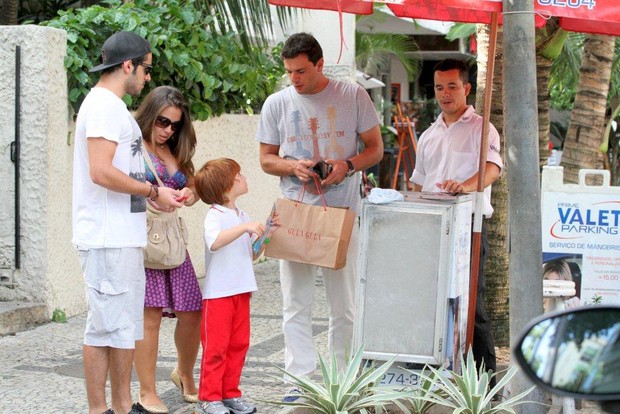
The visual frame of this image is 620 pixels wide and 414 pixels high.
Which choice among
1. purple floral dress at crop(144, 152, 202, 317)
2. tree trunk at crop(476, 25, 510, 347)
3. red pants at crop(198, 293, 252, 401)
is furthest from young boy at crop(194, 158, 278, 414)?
tree trunk at crop(476, 25, 510, 347)

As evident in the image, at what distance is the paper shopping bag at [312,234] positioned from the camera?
5.62 metres

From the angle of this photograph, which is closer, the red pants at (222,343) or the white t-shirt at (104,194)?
the white t-shirt at (104,194)

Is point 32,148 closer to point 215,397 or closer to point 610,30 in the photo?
point 215,397

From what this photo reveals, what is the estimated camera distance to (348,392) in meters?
4.96

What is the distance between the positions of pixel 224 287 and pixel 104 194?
80cm

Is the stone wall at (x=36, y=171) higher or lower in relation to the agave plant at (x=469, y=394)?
higher

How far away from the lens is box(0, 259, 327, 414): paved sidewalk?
6012mm

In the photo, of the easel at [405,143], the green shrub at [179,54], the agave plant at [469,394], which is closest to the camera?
the agave plant at [469,394]

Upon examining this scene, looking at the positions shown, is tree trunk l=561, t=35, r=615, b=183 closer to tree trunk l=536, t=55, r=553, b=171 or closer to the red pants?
tree trunk l=536, t=55, r=553, b=171

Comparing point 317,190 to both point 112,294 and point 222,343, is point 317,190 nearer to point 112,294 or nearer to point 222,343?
point 222,343

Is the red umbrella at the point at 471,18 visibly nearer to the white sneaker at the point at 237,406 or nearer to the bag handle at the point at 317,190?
the bag handle at the point at 317,190

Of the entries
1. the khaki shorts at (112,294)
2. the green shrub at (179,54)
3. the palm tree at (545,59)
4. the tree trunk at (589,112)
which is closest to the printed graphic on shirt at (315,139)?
the khaki shorts at (112,294)

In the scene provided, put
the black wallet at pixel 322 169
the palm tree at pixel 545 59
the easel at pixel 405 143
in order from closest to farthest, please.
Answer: the black wallet at pixel 322 169, the palm tree at pixel 545 59, the easel at pixel 405 143

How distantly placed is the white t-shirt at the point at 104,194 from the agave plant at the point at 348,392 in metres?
0.99
